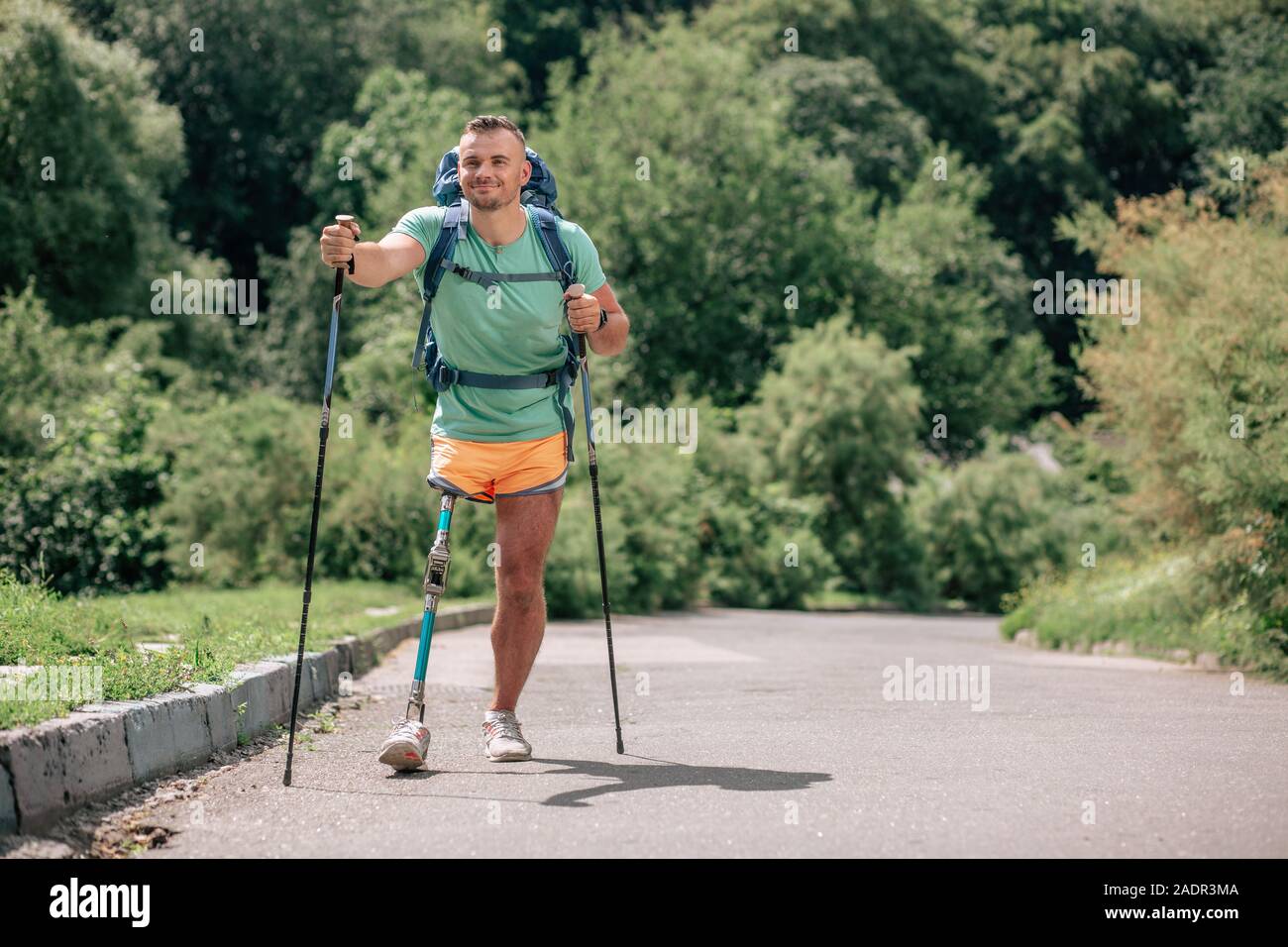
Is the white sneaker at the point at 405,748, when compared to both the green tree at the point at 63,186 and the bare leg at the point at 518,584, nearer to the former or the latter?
the bare leg at the point at 518,584

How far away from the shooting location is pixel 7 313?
2478 cm

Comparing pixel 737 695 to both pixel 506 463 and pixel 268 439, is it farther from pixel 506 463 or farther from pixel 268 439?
pixel 268 439

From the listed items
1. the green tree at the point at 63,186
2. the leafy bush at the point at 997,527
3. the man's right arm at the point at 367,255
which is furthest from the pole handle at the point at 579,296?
the leafy bush at the point at 997,527

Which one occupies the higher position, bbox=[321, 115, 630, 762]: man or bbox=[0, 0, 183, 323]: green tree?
bbox=[0, 0, 183, 323]: green tree

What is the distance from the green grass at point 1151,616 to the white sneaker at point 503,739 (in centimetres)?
687

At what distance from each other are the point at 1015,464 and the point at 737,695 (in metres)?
26.1

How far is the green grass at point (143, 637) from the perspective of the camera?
258 inches

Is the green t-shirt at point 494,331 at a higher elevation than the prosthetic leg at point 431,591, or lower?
higher

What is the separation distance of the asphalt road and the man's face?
7.62ft

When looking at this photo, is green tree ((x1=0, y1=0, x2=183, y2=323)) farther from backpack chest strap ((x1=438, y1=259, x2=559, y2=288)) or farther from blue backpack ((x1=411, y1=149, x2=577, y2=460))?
backpack chest strap ((x1=438, y1=259, x2=559, y2=288))

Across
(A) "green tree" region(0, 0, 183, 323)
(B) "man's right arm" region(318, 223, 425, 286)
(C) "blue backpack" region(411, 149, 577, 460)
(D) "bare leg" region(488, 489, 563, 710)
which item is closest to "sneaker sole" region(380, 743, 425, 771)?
(D) "bare leg" region(488, 489, 563, 710)

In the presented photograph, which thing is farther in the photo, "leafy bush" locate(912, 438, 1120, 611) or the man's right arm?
"leafy bush" locate(912, 438, 1120, 611)

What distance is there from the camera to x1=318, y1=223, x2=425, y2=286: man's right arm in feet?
20.8
